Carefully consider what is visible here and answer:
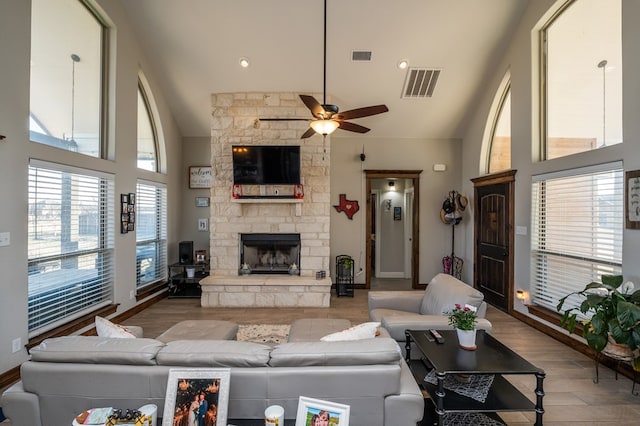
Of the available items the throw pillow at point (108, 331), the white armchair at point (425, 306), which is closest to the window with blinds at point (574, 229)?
the white armchair at point (425, 306)

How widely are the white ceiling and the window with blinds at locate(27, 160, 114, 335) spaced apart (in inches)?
85.8

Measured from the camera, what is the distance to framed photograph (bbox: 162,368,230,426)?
1.52 meters

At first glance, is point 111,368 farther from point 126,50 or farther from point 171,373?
point 126,50

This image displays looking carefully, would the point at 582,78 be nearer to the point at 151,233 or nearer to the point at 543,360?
the point at 543,360

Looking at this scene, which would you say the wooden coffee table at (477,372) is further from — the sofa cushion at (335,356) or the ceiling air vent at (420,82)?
the ceiling air vent at (420,82)

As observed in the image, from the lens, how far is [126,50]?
4.38m

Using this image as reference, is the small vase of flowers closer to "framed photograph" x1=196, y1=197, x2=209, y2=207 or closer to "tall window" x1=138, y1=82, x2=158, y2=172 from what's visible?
"tall window" x1=138, y1=82, x2=158, y2=172

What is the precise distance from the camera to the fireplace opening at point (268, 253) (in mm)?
5422

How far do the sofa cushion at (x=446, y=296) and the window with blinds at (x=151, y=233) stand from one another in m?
4.33

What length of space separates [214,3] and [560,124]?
15.5ft

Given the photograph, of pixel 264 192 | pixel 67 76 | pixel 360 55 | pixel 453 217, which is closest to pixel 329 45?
pixel 360 55

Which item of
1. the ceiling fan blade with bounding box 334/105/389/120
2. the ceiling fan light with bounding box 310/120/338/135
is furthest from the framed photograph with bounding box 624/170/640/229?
the ceiling fan light with bounding box 310/120/338/135

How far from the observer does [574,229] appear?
3699mm

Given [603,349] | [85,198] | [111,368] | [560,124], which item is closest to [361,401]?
[111,368]
